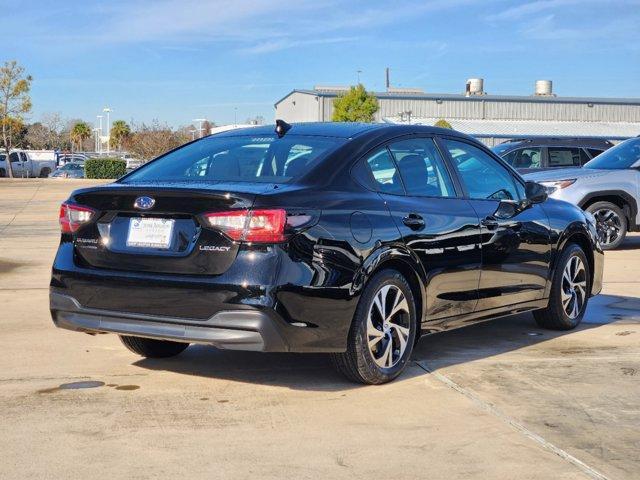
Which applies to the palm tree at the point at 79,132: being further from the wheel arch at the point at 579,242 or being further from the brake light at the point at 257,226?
the brake light at the point at 257,226

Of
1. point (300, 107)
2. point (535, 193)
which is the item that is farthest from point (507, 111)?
point (535, 193)

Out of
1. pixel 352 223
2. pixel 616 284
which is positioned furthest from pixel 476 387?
pixel 616 284

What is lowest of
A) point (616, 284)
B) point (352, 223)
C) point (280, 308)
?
point (616, 284)

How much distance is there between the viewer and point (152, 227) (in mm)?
5168

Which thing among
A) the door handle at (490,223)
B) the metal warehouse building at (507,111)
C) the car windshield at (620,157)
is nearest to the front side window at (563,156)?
the car windshield at (620,157)

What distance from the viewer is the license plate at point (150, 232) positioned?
5125 millimetres

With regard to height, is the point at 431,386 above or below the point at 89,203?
below

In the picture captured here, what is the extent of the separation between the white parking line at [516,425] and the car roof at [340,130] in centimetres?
154

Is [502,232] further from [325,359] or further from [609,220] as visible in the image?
[609,220]

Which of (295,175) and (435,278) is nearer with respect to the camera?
(295,175)

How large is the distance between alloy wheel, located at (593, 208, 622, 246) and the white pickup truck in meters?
42.8

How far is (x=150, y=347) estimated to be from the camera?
6293 mm

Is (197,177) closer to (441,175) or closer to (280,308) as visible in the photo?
(280,308)

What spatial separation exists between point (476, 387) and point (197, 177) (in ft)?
6.74
